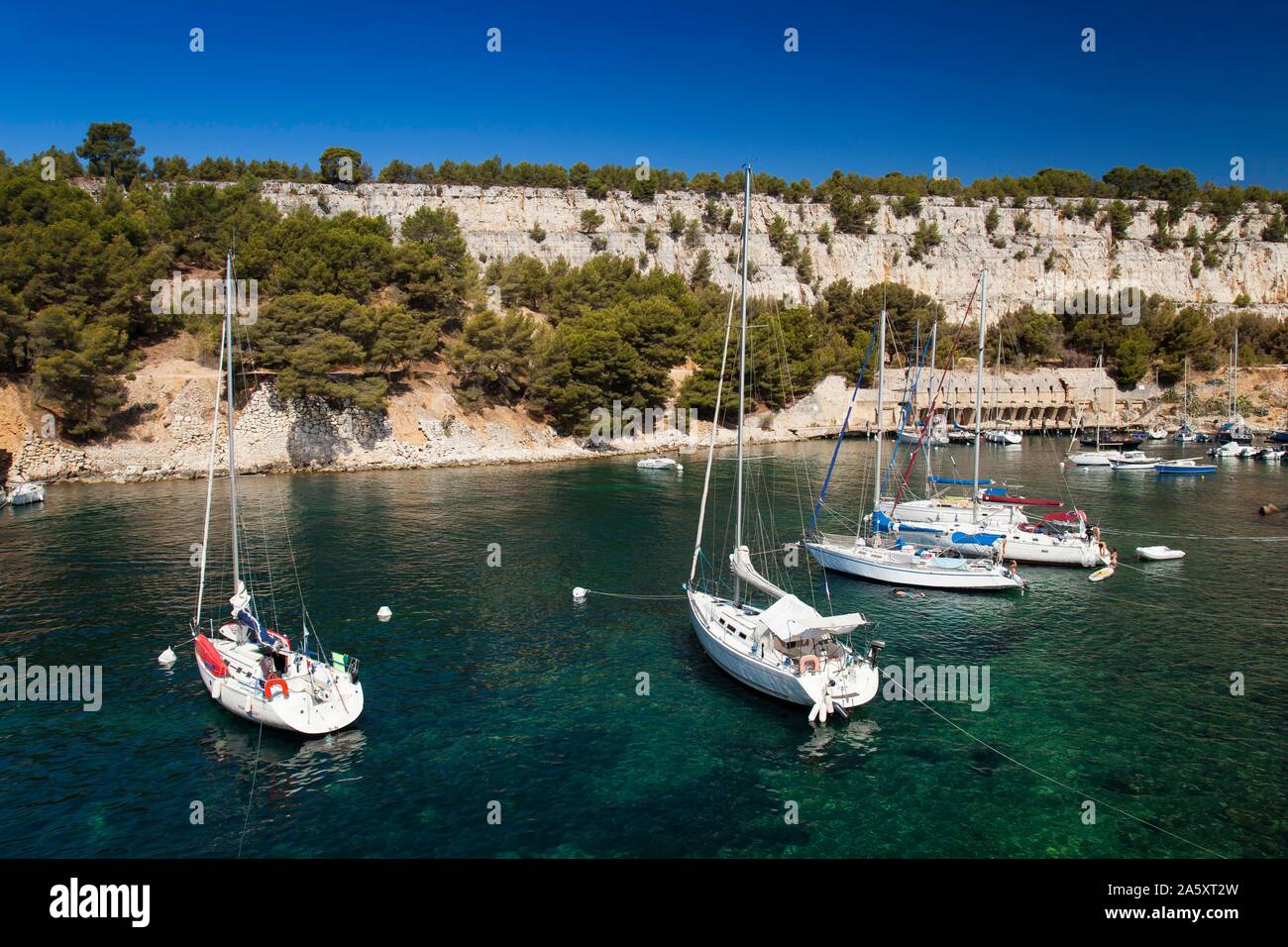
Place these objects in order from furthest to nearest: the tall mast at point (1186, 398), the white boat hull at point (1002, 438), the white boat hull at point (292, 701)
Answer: the tall mast at point (1186, 398) → the white boat hull at point (1002, 438) → the white boat hull at point (292, 701)

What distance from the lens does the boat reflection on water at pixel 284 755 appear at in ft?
62.7

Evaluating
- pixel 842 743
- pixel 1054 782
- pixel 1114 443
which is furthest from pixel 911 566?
pixel 1114 443

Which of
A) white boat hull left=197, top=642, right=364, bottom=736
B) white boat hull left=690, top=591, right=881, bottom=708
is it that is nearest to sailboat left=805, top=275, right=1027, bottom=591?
white boat hull left=690, top=591, right=881, bottom=708

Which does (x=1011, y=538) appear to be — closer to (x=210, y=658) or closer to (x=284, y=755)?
(x=284, y=755)

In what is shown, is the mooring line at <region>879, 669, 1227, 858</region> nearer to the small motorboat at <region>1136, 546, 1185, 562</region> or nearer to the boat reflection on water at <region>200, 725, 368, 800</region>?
the boat reflection on water at <region>200, 725, 368, 800</region>

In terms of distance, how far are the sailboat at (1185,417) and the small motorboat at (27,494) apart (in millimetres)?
108200

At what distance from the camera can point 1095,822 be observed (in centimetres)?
1745

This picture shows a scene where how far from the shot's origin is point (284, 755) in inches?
802

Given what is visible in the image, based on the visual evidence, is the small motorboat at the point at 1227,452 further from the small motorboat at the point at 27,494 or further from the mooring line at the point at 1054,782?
the small motorboat at the point at 27,494

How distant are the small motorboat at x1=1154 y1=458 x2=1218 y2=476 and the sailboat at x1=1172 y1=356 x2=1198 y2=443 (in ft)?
87.2

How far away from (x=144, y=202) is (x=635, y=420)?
54.6 meters

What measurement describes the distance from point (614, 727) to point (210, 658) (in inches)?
464

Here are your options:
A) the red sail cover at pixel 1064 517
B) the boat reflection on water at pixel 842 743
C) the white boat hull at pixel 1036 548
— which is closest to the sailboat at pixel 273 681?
the boat reflection on water at pixel 842 743
